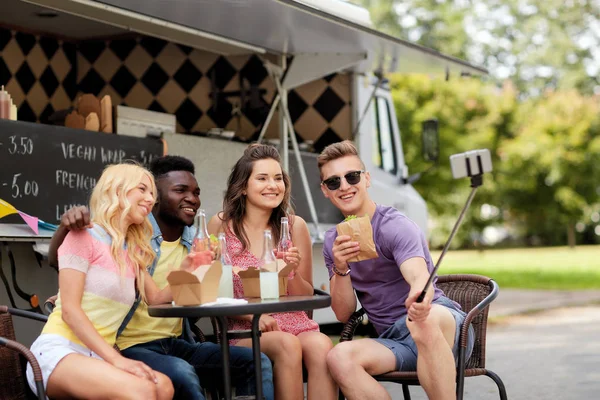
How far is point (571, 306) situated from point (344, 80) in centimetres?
605

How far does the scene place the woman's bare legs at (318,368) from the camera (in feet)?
12.4

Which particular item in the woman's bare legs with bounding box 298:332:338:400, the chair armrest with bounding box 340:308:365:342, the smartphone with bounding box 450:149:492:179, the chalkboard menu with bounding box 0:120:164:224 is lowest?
the woman's bare legs with bounding box 298:332:338:400

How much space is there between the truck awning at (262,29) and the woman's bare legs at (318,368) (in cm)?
268

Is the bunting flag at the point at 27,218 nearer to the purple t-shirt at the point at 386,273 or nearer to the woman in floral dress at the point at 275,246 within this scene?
the woman in floral dress at the point at 275,246

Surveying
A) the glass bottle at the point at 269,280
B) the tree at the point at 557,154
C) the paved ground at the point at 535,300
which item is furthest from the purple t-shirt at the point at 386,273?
the tree at the point at 557,154

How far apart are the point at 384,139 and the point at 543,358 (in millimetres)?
2772

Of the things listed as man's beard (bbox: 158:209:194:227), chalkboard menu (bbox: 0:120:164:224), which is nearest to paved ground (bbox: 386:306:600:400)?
man's beard (bbox: 158:209:194:227)

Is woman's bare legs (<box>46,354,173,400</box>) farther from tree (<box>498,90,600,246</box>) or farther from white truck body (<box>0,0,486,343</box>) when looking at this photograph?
tree (<box>498,90,600,246</box>)

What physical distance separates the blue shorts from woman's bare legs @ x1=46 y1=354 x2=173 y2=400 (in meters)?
1.00

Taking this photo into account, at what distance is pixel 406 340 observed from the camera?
386 cm

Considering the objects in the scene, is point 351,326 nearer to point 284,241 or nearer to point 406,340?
point 406,340

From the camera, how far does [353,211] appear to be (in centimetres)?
406

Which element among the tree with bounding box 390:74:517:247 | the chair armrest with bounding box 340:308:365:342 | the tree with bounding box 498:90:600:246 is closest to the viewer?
the chair armrest with bounding box 340:308:365:342

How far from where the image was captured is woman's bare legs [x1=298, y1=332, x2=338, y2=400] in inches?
148
